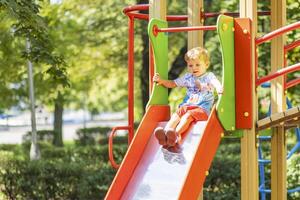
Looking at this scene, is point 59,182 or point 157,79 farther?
point 59,182

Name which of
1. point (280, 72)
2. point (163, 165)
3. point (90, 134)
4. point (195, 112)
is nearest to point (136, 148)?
point (163, 165)

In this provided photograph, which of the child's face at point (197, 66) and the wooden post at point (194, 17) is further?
the wooden post at point (194, 17)

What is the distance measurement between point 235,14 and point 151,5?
1.60 m

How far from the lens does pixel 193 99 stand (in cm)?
479

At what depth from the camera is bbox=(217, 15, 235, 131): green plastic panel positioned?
4285 millimetres

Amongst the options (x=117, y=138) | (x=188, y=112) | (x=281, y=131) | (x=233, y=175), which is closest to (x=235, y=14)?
(x=281, y=131)

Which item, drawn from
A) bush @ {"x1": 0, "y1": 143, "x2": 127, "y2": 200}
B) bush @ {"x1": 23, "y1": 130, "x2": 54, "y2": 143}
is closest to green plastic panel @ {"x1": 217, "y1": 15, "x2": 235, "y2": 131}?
bush @ {"x1": 0, "y1": 143, "x2": 127, "y2": 200}

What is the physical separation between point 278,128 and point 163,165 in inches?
54.5

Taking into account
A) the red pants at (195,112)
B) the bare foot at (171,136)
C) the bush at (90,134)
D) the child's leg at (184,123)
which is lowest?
the bush at (90,134)

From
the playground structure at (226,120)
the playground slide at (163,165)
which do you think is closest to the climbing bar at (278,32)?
the playground structure at (226,120)

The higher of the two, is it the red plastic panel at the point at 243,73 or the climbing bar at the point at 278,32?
the climbing bar at the point at 278,32

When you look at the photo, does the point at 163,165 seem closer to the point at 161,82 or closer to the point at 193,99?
the point at 193,99

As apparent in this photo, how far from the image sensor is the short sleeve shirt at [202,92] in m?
4.71

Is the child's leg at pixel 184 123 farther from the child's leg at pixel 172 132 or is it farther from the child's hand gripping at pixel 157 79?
the child's hand gripping at pixel 157 79
